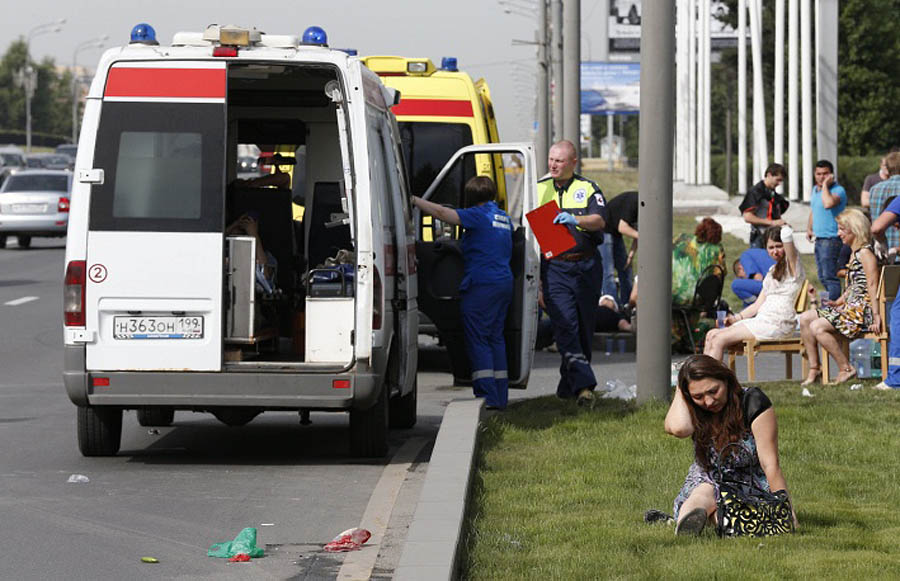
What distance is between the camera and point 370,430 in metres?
10.5

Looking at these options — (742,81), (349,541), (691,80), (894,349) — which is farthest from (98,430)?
(691,80)

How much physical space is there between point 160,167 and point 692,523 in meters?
4.24

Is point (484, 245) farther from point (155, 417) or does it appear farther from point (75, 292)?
point (75, 292)

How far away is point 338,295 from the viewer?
10258 mm

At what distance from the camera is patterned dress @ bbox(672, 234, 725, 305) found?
686 inches

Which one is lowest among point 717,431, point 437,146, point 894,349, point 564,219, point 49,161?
point 49,161

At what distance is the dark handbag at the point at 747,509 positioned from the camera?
7.36 metres

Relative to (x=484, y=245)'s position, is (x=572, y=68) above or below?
above

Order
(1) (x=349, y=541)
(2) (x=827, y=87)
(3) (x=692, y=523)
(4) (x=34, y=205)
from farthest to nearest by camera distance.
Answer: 1. (4) (x=34, y=205)
2. (2) (x=827, y=87)
3. (1) (x=349, y=541)
4. (3) (x=692, y=523)

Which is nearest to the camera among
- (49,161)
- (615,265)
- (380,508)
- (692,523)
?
(692,523)

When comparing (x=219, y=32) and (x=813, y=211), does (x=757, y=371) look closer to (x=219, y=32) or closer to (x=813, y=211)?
(x=813, y=211)

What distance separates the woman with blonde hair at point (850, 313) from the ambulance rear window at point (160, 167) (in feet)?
18.8

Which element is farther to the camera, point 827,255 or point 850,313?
point 827,255

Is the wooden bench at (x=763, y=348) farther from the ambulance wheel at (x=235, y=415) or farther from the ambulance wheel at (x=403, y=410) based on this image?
the ambulance wheel at (x=235, y=415)
